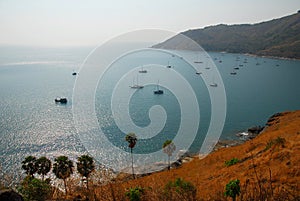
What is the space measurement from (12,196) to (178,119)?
47.5 meters

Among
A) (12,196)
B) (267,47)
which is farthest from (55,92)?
(267,47)

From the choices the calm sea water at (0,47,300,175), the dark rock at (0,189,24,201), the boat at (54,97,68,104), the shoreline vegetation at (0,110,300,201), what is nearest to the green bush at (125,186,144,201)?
the shoreline vegetation at (0,110,300,201)

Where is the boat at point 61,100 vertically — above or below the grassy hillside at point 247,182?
below

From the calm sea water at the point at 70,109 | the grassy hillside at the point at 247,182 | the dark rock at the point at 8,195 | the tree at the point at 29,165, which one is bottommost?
the calm sea water at the point at 70,109

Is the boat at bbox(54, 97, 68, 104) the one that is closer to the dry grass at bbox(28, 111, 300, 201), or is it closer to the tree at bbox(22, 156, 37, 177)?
the tree at bbox(22, 156, 37, 177)

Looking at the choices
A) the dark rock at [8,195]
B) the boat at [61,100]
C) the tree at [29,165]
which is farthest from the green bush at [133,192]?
the boat at [61,100]

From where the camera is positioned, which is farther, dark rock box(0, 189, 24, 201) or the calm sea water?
the calm sea water

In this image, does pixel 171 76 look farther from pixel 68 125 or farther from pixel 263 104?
pixel 68 125

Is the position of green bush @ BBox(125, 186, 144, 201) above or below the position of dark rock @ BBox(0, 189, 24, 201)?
below

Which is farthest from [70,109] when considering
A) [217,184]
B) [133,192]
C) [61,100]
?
[133,192]

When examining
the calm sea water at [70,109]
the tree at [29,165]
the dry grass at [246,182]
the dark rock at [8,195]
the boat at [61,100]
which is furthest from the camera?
the boat at [61,100]

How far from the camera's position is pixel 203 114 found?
180 ft

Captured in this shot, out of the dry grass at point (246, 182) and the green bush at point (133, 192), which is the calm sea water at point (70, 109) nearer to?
the dry grass at point (246, 182)

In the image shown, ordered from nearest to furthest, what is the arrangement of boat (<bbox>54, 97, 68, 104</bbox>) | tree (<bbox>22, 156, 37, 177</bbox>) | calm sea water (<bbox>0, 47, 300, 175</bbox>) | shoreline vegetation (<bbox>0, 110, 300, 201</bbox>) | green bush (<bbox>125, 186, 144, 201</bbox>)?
shoreline vegetation (<bbox>0, 110, 300, 201</bbox>), green bush (<bbox>125, 186, 144, 201</bbox>), tree (<bbox>22, 156, 37, 177</bbox>), calm sea water (<bbox>0, 47, 300, 175</bbox>), boat (<bbox>54, 97, 68, 104</bbox>)
